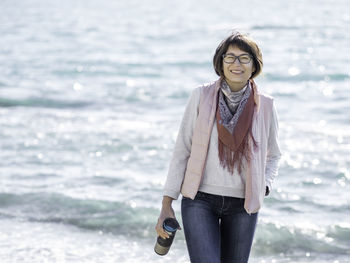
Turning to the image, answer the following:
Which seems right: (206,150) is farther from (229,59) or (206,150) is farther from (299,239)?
(299,239)

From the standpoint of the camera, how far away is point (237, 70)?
3.44m

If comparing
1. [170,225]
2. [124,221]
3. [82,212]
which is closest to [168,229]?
[170,225]

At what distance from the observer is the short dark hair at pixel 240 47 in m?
3.43

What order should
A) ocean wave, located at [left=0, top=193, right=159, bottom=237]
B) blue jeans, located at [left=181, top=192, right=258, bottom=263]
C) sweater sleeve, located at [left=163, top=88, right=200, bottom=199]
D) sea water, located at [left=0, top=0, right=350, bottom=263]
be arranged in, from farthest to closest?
ocean wave, located at [left=0, top=193, right=159, bottom=237]
sea water, located at [left=0, top=0, right=350, bottom=263]
sweater sleeve, located at [left=163, top=88, right=200, bottom=199]
blue jeans, located at [left=181, top=192, right=258, bottom=263]

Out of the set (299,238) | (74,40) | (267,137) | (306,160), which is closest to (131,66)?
(74,40)

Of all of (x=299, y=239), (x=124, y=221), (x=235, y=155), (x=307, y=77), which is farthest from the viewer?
(x=307, y=77)

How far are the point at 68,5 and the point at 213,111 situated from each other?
32978 mm

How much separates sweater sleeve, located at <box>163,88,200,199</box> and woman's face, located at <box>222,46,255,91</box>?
0.18 metres

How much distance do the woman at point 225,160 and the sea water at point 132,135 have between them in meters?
2.45

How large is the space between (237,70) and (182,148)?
485 mm

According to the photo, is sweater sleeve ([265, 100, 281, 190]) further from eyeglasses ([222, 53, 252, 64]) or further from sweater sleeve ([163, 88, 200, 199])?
sweater sleeve ([163, 88, 200, 199])

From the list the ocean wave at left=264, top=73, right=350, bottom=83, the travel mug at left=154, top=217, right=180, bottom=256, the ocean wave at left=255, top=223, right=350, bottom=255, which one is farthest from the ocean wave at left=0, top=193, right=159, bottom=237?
the ocean wave at left=264, top=73, right=350, bottom=83

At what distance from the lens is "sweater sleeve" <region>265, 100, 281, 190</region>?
3523 mm

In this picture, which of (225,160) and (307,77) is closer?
(225,160)
